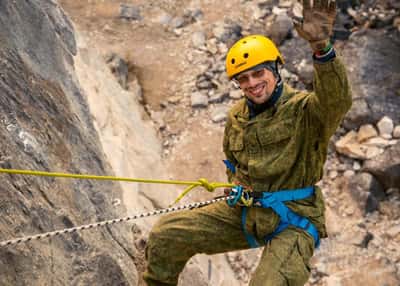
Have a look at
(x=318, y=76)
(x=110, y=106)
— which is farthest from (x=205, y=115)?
(x=318, y=76)

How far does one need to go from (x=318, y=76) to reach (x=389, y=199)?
230 inches

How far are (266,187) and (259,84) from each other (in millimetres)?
786

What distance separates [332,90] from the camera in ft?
11.9

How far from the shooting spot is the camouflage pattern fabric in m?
3.84

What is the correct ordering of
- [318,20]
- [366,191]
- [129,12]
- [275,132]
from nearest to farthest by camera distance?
[318,20]
[275,132]
[366,191]
[129,12]

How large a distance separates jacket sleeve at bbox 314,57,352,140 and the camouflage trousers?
96cm

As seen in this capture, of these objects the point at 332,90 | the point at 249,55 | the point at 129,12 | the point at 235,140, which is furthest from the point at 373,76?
the point at 332,90

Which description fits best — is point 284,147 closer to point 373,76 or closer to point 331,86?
point 331,86

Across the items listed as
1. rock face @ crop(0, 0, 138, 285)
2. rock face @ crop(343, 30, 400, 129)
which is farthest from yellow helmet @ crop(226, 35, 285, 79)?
rock face @ crop(343, 30, 400, 129)

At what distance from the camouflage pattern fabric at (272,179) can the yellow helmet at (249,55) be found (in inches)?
11.5

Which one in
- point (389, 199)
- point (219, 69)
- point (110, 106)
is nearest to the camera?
point (110, 106)

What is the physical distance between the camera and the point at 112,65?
9977 millimetres

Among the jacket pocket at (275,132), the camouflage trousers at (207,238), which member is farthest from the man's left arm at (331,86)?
the camouflage trousers at (207,238)

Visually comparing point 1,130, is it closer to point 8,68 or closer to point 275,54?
point 8,68
